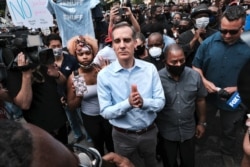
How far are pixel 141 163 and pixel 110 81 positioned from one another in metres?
1.47

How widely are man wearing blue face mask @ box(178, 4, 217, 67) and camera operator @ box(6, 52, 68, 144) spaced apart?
6.02 ft

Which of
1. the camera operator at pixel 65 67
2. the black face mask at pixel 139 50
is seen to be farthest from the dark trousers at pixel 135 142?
the black face mask at pixel 139 50

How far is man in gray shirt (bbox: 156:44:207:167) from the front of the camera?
8.05 feet

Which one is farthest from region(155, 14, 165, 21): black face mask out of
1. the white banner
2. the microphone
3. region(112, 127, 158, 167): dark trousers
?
the microphone

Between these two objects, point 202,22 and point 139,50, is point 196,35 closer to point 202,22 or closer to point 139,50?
point 202,22

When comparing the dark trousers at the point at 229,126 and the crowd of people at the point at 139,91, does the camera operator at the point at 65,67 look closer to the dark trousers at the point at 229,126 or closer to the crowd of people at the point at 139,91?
the crowd of people at the point at 139,91

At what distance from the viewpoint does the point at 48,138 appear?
77cm

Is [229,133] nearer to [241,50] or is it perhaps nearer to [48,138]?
[241,50]

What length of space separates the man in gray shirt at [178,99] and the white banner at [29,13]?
8.88 feet

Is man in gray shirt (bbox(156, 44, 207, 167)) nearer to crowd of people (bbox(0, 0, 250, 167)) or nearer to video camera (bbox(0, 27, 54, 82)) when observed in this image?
crowd of people (bbox(0, 0, 250, 167))

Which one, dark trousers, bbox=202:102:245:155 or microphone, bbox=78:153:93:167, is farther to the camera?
dark trousers, bbox=202:102:245:155

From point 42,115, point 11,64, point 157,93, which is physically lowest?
point 42,115

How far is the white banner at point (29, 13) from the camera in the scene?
4.32 meters

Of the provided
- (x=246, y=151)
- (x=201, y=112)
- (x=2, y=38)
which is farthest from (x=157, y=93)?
(x=2, y=38)
